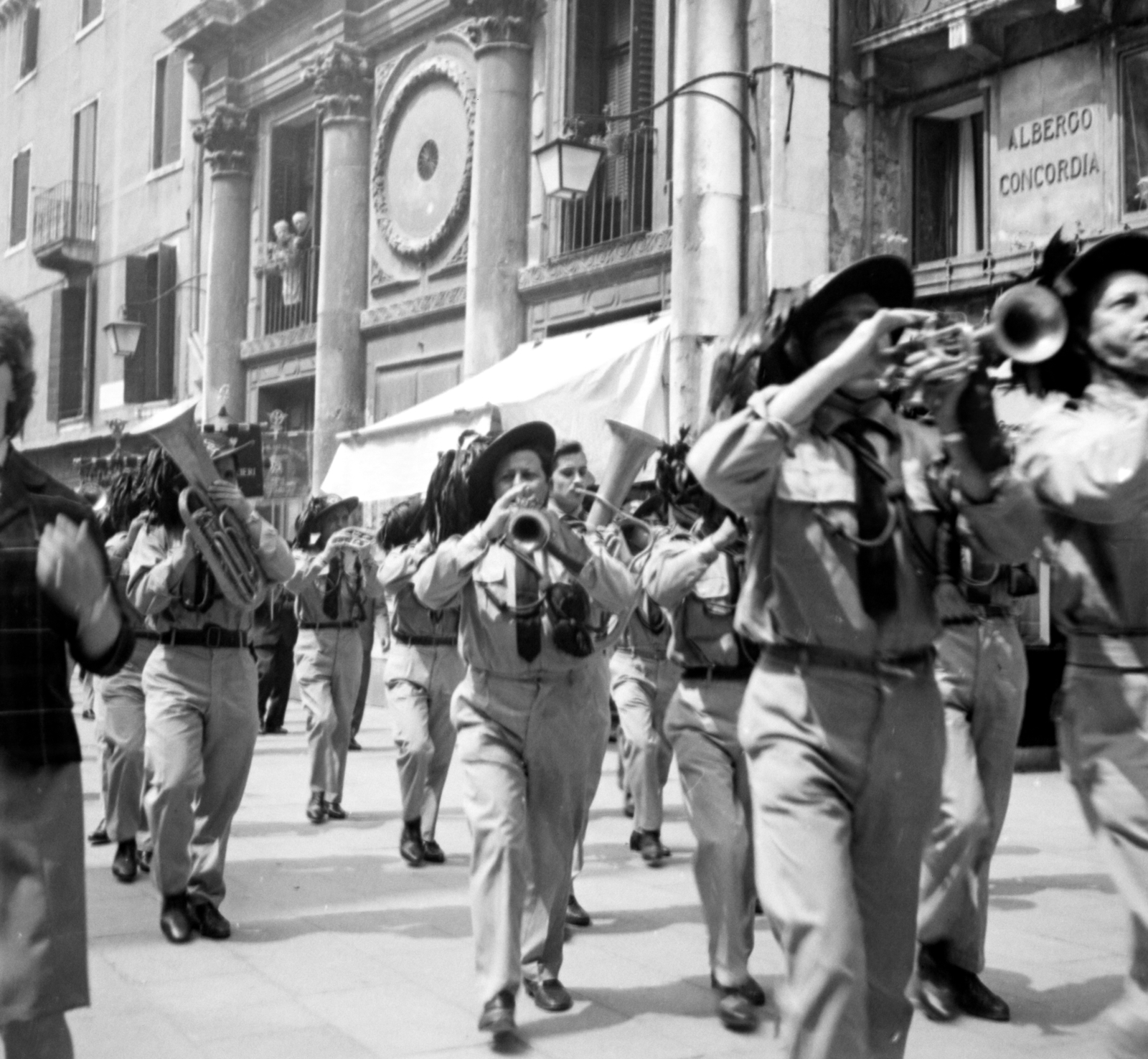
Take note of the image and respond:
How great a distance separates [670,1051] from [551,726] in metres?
1.17

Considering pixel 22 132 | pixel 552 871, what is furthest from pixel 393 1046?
pixel 22 132

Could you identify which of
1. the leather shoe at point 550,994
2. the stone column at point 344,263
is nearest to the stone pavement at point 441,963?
the leather shoe at point 550,994

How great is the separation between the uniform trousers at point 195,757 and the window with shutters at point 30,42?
30.3m

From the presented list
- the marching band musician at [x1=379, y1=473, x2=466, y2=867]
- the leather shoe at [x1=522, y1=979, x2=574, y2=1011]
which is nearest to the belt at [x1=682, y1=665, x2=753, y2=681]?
the leather shoe at [x1=522, y1=979, x2=574, y2=1011]

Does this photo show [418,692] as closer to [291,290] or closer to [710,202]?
[710,202]

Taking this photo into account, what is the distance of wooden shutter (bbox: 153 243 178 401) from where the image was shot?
26141 mm

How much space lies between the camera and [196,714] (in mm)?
6711

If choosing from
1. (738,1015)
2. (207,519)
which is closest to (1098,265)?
(738,1015)

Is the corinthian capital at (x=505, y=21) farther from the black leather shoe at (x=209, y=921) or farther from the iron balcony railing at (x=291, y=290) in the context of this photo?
the black leather shoe at (x=209, y=921)

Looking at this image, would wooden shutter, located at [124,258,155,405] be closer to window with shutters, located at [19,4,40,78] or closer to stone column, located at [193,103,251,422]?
stone column, located at [193,103,251,422]

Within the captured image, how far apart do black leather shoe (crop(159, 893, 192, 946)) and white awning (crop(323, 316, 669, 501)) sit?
6610 mm

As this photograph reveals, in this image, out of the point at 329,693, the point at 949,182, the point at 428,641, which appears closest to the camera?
the point at 428,641

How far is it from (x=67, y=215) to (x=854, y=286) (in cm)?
2845

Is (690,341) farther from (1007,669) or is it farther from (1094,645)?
(1094,645)
